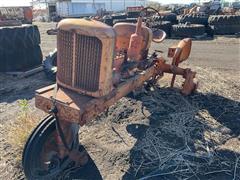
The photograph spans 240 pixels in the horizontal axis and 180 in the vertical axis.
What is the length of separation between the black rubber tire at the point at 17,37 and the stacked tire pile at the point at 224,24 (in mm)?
8775

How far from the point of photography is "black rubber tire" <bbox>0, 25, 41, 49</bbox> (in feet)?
22.5

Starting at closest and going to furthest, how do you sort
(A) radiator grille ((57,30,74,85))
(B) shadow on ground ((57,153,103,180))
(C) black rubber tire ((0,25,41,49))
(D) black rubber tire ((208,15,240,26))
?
(A) radiator grille ((57,30,74,85)), (B) shadow on ground ((57,153,103,180)), (C) black rubber tire ((0,25,41,49)), (D) black rubber tire ((208,15,240,26))

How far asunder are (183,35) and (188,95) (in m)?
7.93

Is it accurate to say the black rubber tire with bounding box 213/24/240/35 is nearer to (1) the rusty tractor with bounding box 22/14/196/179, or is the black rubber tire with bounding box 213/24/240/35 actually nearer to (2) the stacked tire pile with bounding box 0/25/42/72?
(2) the stacked tire pile with bounding box 0/25/42/72

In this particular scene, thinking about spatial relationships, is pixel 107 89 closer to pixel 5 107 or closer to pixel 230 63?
pixel 5 107

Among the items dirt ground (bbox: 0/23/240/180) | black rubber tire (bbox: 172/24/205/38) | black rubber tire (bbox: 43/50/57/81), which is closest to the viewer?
dirt ground (bbox: 0/23/240/180)

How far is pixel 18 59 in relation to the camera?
720 cm

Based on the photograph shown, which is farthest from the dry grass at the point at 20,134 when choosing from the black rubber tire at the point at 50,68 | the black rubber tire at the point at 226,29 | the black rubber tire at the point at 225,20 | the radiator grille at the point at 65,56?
the black rubber tire at the point at 226,29

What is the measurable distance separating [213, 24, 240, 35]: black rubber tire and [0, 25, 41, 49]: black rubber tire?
886 centimetres

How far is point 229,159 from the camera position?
3.69 m

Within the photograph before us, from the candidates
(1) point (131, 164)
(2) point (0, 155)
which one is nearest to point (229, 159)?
(1) point (131, 164)

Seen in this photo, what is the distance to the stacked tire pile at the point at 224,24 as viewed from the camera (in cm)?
1320

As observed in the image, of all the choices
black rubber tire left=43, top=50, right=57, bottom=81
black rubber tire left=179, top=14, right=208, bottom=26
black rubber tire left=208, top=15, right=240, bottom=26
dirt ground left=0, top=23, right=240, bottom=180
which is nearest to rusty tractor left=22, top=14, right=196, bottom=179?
dirt ground left=0, top=23, right=240, bottom=180

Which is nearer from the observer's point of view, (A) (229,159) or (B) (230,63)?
(A) (229,159)
